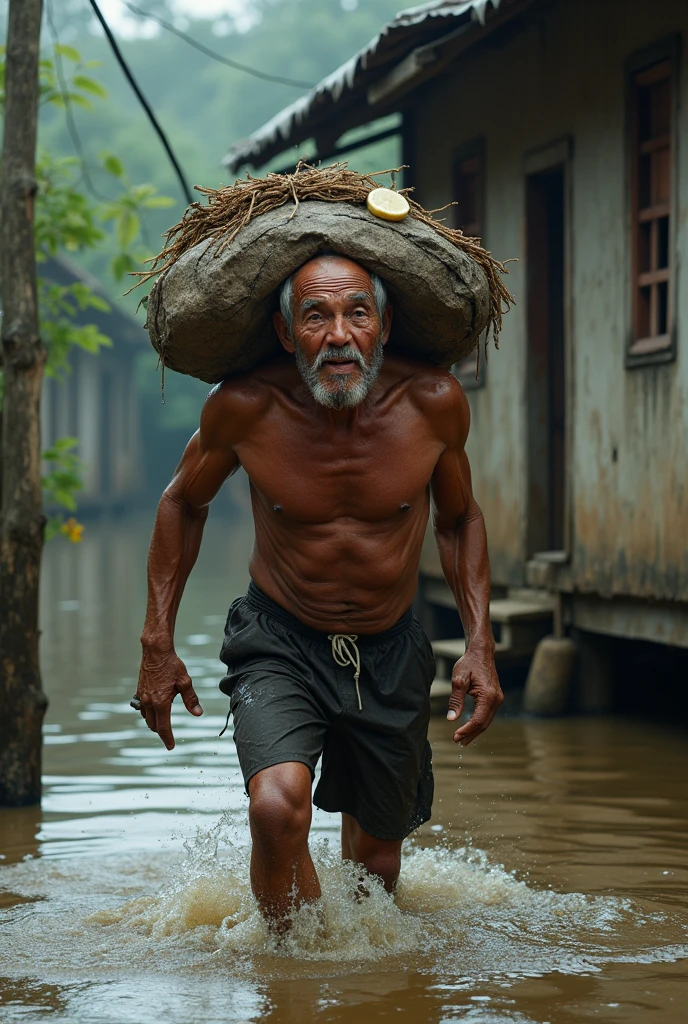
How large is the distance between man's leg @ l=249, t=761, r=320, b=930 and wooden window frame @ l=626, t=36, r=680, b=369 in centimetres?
445

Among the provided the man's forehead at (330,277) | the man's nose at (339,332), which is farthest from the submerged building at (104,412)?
the man's nose at (339,332)

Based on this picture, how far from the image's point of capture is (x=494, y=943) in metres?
4.41

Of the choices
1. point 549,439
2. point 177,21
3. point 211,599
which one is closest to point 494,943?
point 549,439

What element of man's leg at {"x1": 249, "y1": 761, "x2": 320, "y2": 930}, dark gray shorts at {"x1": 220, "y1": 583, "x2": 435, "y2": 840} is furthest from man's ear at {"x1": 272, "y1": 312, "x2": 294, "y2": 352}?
man's leg at {"x1": 249, "y1": 761, "x2": 320, "y2": 930}

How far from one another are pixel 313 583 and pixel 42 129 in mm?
50444

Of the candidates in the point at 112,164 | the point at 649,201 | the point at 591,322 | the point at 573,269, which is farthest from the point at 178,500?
the point at 573,269

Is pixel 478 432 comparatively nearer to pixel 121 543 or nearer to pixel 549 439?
pixel 549 439

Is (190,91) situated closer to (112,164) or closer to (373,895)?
(112,164)

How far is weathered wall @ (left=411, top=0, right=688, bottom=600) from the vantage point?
7957mm

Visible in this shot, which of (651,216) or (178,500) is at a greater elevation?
(651,216)

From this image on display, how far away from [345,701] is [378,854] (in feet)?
1.89

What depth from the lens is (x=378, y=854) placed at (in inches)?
186

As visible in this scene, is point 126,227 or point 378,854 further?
point 126,227

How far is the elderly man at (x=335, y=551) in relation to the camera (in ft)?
14.3
